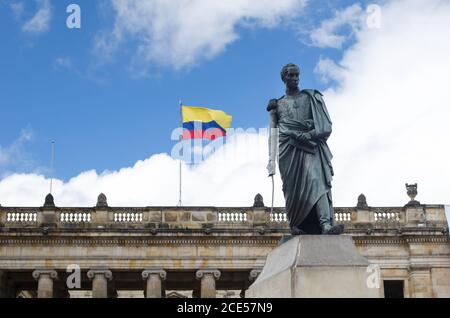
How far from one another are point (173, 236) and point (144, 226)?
1.50 m

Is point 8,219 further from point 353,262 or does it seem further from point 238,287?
point 353,262

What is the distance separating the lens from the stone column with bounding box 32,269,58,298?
40875mm

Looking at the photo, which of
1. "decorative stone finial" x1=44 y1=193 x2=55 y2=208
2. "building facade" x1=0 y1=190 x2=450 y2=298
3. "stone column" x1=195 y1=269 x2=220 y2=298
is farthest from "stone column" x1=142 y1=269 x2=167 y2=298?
"decorative stone finial" x1=44 y1=193 x2=55 y2=208

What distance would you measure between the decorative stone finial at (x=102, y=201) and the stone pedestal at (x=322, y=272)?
105ft

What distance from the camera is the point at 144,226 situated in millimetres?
42156

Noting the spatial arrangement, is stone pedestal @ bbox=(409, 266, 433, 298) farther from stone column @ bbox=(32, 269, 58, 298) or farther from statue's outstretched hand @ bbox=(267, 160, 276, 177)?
statue's outstretched hand @ bbox=(267, 160, 276, 177)

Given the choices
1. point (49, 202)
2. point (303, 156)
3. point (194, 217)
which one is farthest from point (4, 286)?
point (303, 156)

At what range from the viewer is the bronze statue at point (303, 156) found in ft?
37.0

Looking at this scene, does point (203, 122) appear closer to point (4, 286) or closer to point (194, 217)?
point (194, 217)

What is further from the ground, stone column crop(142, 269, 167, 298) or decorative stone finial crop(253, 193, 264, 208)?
decorative stone finial crop(253, 193, 264, 208)

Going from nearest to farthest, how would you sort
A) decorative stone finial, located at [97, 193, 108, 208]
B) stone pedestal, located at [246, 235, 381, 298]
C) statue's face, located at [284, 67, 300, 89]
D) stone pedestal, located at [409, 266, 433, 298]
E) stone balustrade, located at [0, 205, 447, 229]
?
stone pedestal, located at [246, 235, 381, 298], statue's face, located at [284, 67, 300, 89], stone pedestal, located at [409, 266, 433, 298], stone balustrade, located at [0, 205, 447, 229], decorative stone finial, located at [97, 193, 108, 208]

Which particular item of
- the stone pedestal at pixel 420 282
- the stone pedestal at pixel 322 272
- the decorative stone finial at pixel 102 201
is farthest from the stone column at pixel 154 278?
the stone pedestal at pixel 322 272

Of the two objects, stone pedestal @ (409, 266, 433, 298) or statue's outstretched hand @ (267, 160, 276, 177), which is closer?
statue's outstretched hand @ (267, 160, 276, 177)
